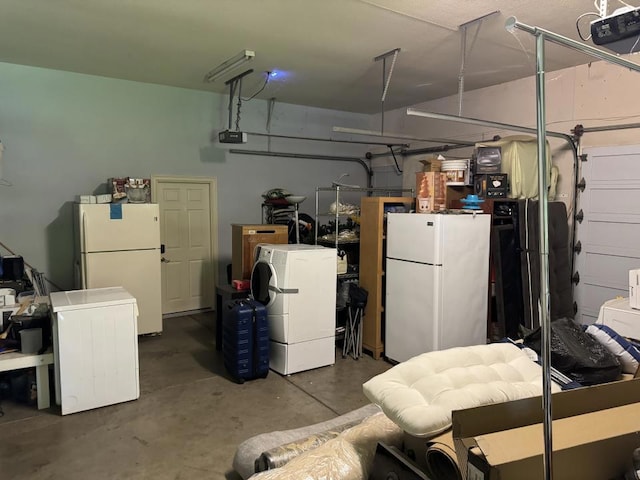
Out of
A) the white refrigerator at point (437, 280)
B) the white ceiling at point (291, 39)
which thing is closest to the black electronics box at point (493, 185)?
the white refrigerator at point (437, 280)

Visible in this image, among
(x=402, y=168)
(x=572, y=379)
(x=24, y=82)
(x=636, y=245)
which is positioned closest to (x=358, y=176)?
(x=402, y=168)

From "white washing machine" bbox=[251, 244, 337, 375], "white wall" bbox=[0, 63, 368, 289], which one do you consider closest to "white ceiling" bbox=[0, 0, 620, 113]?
"white wall" bbox=[0, 63, 368, 289]

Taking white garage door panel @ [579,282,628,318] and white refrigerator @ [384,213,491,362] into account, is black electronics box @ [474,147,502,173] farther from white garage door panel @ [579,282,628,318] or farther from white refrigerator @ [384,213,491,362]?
white garage door panel @ [579,282,628,318]

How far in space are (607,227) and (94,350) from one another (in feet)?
16.3

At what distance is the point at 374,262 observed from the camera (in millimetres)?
4773

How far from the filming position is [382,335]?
191 inches

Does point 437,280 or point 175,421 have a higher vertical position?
point 437,280

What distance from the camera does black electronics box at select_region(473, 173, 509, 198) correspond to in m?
4.59

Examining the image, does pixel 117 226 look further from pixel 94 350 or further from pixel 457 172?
pixel 457 172

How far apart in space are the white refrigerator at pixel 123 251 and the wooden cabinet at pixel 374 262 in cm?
252

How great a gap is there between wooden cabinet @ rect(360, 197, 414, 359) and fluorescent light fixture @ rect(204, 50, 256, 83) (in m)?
1.90

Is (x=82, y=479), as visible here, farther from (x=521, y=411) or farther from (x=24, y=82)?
(x=24, y=82)

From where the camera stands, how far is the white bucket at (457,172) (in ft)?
15.4

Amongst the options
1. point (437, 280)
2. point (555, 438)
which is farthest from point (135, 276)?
point (555, 438)
